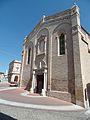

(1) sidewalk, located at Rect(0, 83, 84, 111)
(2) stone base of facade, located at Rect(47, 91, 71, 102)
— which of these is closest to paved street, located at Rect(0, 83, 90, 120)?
(1) sidewalk, located at Rect(0, 83, 84, 111)

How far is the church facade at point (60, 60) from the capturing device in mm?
10359

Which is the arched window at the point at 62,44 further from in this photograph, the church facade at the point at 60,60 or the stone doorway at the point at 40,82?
the stone doorway at the point at 40,82

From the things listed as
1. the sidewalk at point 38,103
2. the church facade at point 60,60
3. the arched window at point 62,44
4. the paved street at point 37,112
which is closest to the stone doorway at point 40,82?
the church facade at point 60,60

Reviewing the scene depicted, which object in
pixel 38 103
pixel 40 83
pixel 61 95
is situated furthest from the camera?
pixel 40 83

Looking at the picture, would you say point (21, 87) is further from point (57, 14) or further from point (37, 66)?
point (57, 14)

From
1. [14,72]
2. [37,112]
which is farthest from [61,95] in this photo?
[14,72]

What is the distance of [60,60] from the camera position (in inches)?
491

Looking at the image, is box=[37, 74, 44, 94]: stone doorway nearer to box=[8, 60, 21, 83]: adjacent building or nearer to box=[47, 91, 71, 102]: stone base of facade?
box=[47, 91, 71, 102]: stone base of facade

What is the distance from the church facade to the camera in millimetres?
10359

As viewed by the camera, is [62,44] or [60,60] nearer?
[60,60]

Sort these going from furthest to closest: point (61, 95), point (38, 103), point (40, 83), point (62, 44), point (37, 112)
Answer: point (40, 83), point (62, 44), point (61, 95), point (38, 103), point (37, 112)

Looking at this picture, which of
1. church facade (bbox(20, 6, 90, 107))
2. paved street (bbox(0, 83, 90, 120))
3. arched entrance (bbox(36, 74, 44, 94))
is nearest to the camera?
paved street (bbox(0, 83, 90, 120))

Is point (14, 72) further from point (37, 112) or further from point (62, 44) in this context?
point (37, 112)

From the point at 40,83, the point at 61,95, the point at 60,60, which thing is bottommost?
the point at 61,95
